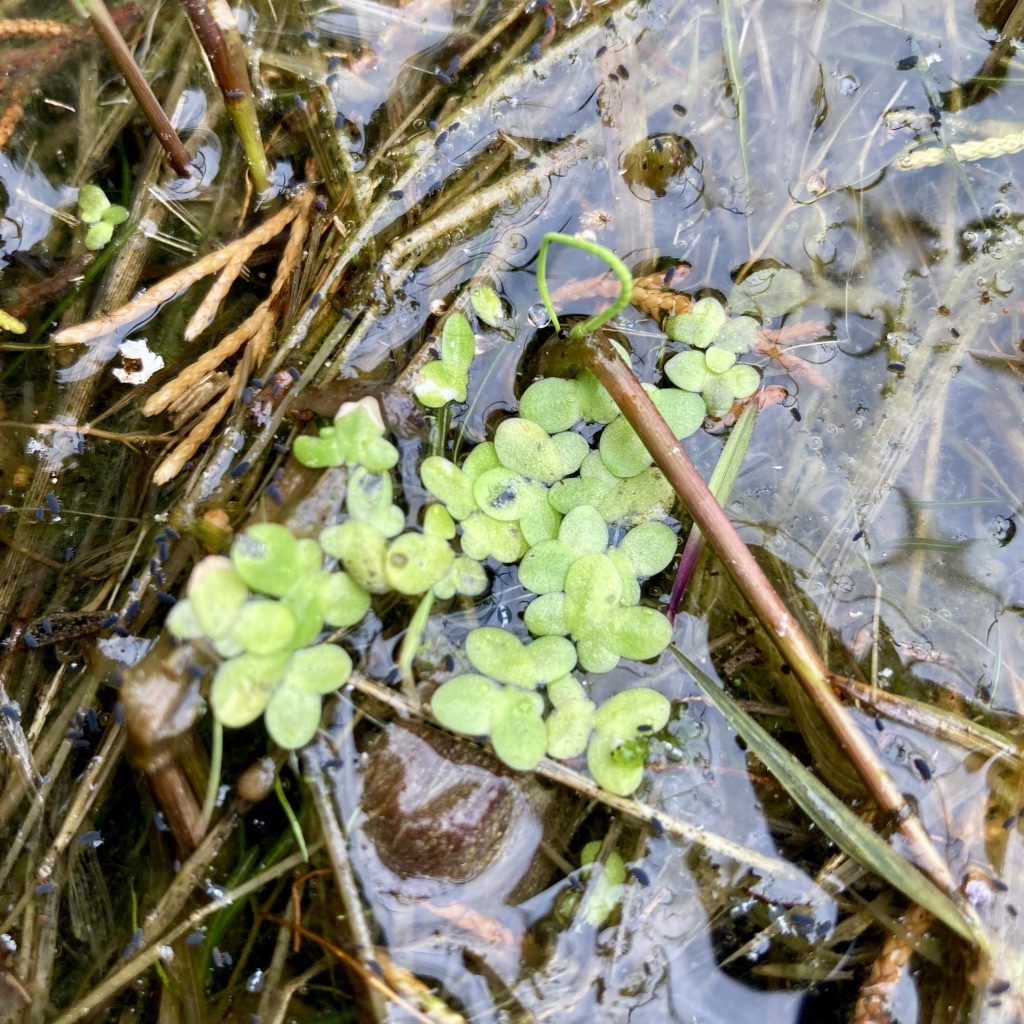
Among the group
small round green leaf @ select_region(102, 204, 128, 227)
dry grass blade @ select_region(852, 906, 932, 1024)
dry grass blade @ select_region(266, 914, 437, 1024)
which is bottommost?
dry grass blade @ select_region(852, 906, 932, 1024)

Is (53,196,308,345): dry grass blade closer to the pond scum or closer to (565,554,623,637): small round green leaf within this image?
the pond scum

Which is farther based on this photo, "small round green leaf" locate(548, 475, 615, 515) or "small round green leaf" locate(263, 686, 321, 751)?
"small round green leaf" locate(548, 475, 615, 515)

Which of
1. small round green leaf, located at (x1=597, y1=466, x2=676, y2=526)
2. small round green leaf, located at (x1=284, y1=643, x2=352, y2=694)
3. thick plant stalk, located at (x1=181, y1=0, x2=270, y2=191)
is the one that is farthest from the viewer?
small round green leaf, located at (x1=597, y1=466, x2=676, y2=526)

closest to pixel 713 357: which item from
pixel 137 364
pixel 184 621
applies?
pixel 184 621

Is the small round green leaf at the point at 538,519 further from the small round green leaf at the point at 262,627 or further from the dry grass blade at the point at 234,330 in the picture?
the dry grass blade at the point at 234,330

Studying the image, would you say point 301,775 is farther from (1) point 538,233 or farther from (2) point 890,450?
(2) point 890,450

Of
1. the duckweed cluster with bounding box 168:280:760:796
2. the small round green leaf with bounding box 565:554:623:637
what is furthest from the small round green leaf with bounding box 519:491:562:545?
the small round green leaf with bounding box 565:554:623:637
